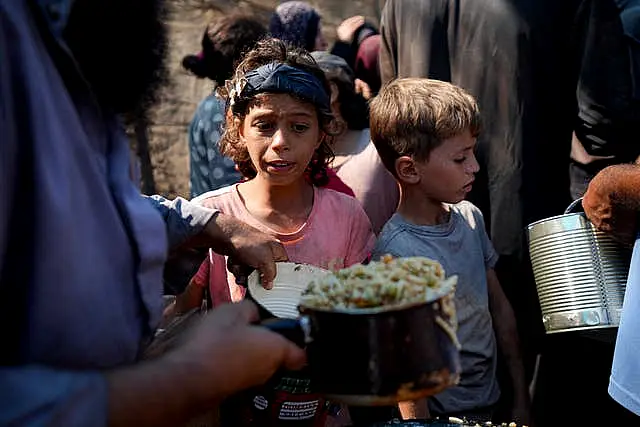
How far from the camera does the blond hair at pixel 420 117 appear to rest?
9.19 ft

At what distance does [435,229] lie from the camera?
281 centimetres

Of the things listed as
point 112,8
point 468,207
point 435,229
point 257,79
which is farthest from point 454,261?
point 112,8

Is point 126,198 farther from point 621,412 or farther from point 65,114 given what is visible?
point 621,412

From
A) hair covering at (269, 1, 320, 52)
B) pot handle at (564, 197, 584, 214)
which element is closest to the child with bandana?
pot handle at (564, 197, 584, 214)

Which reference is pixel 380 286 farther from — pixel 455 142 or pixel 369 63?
pixel 369 63

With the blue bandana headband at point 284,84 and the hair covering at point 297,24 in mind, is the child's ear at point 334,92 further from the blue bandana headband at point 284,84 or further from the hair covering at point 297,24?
the hair covering at point 297,24

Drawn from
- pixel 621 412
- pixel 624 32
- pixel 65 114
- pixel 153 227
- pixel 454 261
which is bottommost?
pixel 621 412

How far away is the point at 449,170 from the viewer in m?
2.81

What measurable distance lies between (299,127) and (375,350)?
1.35m

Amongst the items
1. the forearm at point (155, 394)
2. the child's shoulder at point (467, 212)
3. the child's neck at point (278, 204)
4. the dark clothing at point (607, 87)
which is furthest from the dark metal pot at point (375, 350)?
the dark clothing at point (607, 87)

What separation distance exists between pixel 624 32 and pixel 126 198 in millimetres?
2192

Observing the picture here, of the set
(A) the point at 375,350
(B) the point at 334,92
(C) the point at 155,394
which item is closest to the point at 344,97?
(B) the point at 334,92

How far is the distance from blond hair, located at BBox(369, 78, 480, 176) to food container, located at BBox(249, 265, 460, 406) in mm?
1335

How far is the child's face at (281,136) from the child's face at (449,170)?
1.33 ft
